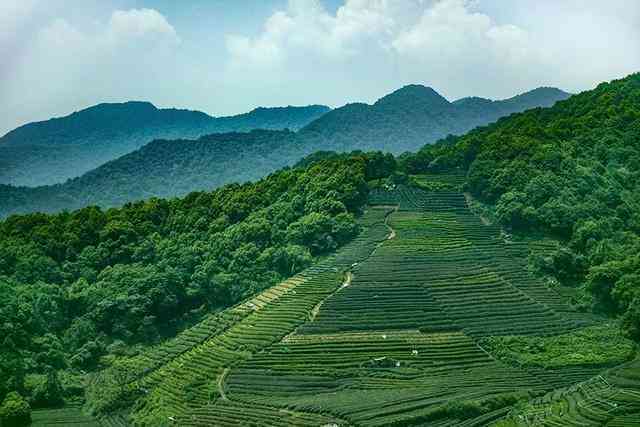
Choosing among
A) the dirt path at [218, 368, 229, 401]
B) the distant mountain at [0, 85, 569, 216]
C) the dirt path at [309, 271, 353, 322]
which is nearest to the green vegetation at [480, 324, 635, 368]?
the dirt path at [309, 271, 353, 322]

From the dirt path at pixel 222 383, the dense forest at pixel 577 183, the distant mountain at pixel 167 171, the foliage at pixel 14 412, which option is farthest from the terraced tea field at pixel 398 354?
the distant mountain at pixel 167 171

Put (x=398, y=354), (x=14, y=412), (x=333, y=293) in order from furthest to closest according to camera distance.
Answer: (x=333, y=293), (x=398, y=354), (x=14, y=412)

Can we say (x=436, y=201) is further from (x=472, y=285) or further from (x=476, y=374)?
(x=476, y=374)

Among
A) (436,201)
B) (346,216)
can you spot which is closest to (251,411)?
(346,216)

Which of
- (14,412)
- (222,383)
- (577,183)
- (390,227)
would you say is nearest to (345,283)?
(390,227)

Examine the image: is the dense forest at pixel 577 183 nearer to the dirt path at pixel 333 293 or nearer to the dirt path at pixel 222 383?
the dirt path at pixel 333 293

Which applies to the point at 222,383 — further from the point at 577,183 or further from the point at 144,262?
the point at 577,183

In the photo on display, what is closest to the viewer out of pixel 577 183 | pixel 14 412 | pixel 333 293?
pixel 14 412
